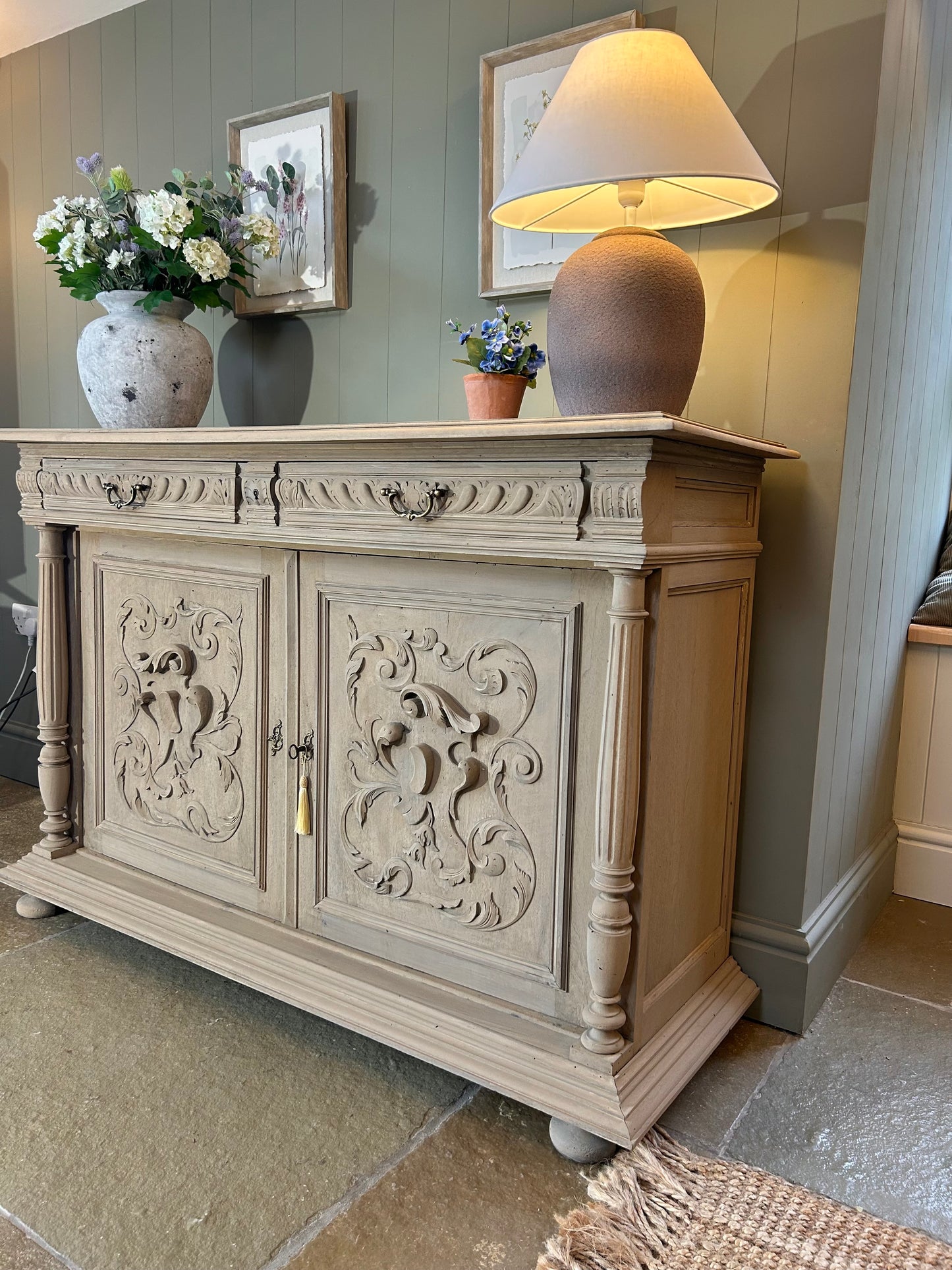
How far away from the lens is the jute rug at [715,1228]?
1157mm

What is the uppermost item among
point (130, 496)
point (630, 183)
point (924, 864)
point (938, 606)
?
point (630, 183)

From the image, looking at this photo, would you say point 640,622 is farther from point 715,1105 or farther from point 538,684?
point 715,1105

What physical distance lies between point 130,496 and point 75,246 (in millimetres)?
533

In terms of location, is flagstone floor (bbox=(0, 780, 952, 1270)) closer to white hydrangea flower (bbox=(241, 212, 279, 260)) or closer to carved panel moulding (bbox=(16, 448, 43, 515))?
carved panel moulding (bbox=(16, 448, 43, 515))

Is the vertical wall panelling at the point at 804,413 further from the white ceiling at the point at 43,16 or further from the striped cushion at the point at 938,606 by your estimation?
the white ceiling at the point at 43,16

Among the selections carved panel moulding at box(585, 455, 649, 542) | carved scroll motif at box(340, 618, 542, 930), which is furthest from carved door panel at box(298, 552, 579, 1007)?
carved panel moulding at box(585, 455, 649, 542)

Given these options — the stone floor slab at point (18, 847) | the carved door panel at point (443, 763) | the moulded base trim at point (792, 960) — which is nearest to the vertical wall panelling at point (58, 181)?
the stone floor slab at point (18, 847)

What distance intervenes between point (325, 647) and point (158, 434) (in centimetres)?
50

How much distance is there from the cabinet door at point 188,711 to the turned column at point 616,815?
0.62 meters

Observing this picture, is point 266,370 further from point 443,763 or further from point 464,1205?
point 464,1205

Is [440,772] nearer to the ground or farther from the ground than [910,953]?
farther from the ground

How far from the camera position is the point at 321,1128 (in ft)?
4.56

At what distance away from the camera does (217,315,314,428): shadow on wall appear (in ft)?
7.32

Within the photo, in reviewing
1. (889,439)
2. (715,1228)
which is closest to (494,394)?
(889,439)
